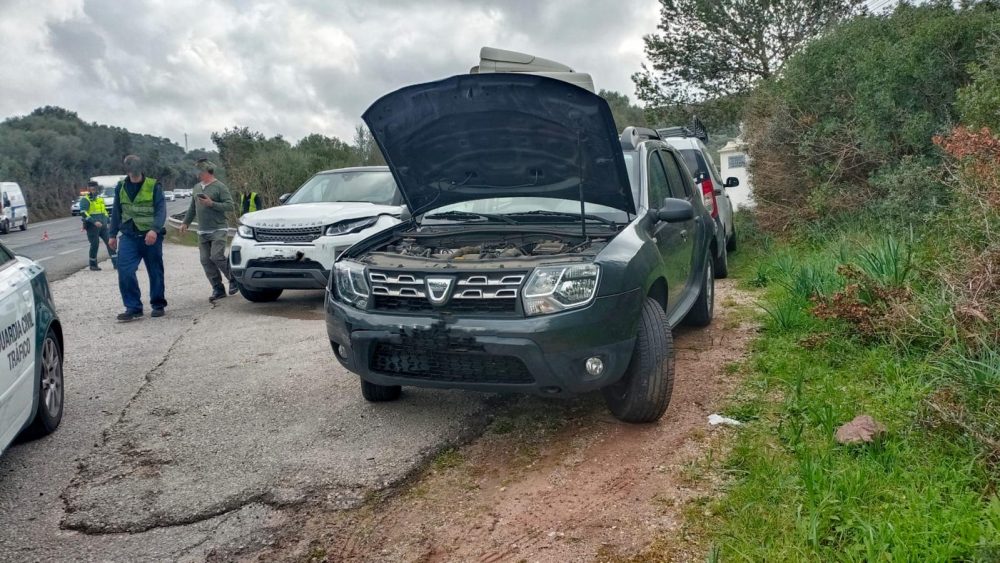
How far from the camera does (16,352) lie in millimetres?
3934

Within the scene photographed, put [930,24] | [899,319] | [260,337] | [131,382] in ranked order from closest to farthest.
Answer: [899,319] → [131,382] → [260,337] → [930,24]

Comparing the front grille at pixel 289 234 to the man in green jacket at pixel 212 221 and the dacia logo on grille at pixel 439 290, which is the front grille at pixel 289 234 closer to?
the man in green jacket at pixel 212 221

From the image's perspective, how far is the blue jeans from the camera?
8148 mm

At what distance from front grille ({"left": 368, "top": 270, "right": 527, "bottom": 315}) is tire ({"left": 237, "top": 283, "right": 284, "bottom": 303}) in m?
5.31

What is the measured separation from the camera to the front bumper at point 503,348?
3.71 meters

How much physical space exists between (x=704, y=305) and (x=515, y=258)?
295 cm

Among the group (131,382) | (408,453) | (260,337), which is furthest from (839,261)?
(131,382)

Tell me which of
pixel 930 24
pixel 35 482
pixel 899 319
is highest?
pixel 930 24

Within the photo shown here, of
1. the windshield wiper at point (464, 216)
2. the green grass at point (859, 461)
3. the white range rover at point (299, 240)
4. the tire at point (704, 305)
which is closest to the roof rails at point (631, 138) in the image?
the windshield wiper at point (464, 216)

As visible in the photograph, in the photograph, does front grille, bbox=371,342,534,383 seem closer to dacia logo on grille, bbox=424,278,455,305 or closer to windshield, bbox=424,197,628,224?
dacia logo on grille, bbox=424,278,455,305

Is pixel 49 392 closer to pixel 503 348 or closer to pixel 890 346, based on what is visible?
pixel 503 348

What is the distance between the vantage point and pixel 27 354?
13.6ft

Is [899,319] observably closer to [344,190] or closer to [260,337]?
[260,337]

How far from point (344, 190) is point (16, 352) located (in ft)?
18.8
